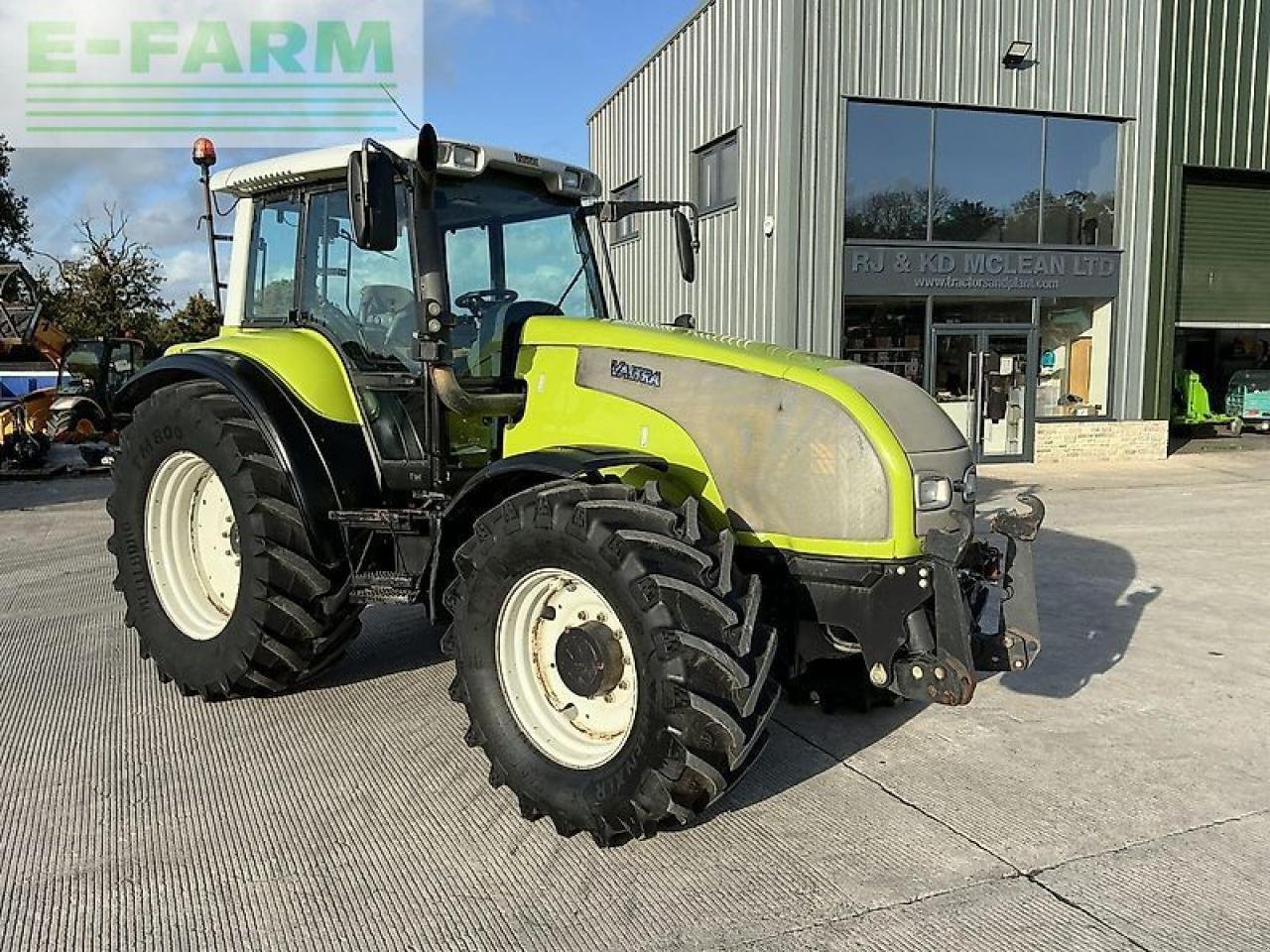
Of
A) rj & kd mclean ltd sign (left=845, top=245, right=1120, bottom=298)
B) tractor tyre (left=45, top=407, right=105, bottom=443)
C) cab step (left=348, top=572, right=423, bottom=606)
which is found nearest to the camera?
cab step (left=348, top=572, right=423, bottom=606)

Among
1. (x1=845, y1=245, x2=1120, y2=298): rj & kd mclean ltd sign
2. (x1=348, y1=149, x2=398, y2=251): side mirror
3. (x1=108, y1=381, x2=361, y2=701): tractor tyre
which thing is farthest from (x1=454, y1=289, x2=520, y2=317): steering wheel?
(x1=845, y1=245, x2=1120, y2=298): rj & kd mclean ltd sign

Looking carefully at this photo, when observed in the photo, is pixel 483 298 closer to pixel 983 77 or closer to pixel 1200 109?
pixel 983 77

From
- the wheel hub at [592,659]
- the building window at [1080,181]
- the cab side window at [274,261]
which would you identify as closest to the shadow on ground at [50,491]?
the cab side window at [274,261]

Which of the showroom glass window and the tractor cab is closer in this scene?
the showroom glass window

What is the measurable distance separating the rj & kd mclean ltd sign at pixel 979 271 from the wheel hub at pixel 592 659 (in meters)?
10.9

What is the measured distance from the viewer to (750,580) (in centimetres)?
313

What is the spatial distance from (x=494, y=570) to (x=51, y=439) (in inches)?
527

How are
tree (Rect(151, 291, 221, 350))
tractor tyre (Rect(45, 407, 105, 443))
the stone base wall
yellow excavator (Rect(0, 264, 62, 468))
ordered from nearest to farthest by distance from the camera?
yellow excavator (Rect(0, 264, 62, 468)) < tractor tyre (Rect(45, 407, 105, 443)) < the stone base wall < tree (Rect(151, 291, 221, 350))

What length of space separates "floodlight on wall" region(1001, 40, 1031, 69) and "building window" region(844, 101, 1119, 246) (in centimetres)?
64

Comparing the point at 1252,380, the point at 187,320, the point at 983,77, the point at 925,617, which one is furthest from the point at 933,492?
the point at 187,320

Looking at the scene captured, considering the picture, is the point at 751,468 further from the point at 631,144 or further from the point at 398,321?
the point at 631,144

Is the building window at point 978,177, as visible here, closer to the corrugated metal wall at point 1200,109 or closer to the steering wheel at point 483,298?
the corrugated metal wall at point 1200,109

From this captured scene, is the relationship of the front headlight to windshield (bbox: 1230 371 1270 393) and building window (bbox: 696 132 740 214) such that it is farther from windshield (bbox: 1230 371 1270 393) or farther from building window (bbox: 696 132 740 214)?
windshield (bbox: 1230 371 1270 393)

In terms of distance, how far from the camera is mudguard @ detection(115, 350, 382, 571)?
4219 millimetres
